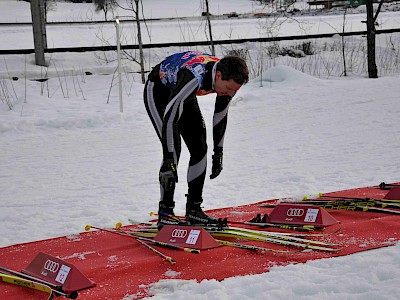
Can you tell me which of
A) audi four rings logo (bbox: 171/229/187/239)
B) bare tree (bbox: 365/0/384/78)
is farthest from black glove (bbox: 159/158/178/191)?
bare tree (bbox: 365/0/384/78)

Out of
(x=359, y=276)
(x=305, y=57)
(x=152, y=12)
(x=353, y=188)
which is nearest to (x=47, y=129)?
(x=353, y=188)

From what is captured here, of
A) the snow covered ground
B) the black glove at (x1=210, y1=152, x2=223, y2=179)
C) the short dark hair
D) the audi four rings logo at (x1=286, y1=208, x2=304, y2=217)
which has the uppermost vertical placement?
the short dark hair

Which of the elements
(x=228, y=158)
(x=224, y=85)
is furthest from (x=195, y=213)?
(x=228, y=158)

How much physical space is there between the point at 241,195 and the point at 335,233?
80.2 inches

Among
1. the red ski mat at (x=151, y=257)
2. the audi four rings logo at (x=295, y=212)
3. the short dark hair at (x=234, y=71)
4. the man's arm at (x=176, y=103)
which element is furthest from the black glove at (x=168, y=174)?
the audi four rings logo at (x=295, y=212)

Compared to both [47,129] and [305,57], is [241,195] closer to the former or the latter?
[47,129]

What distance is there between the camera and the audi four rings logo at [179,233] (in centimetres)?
420

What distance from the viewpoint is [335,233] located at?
170 inches

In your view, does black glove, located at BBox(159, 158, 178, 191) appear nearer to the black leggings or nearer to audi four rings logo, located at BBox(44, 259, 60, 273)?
the black leggings

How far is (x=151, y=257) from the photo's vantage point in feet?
13.1

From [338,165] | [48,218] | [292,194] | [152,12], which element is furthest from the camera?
[152,12]

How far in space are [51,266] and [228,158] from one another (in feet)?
15.2

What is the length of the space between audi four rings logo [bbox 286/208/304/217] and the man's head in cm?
104

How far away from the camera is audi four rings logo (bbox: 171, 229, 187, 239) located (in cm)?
420
